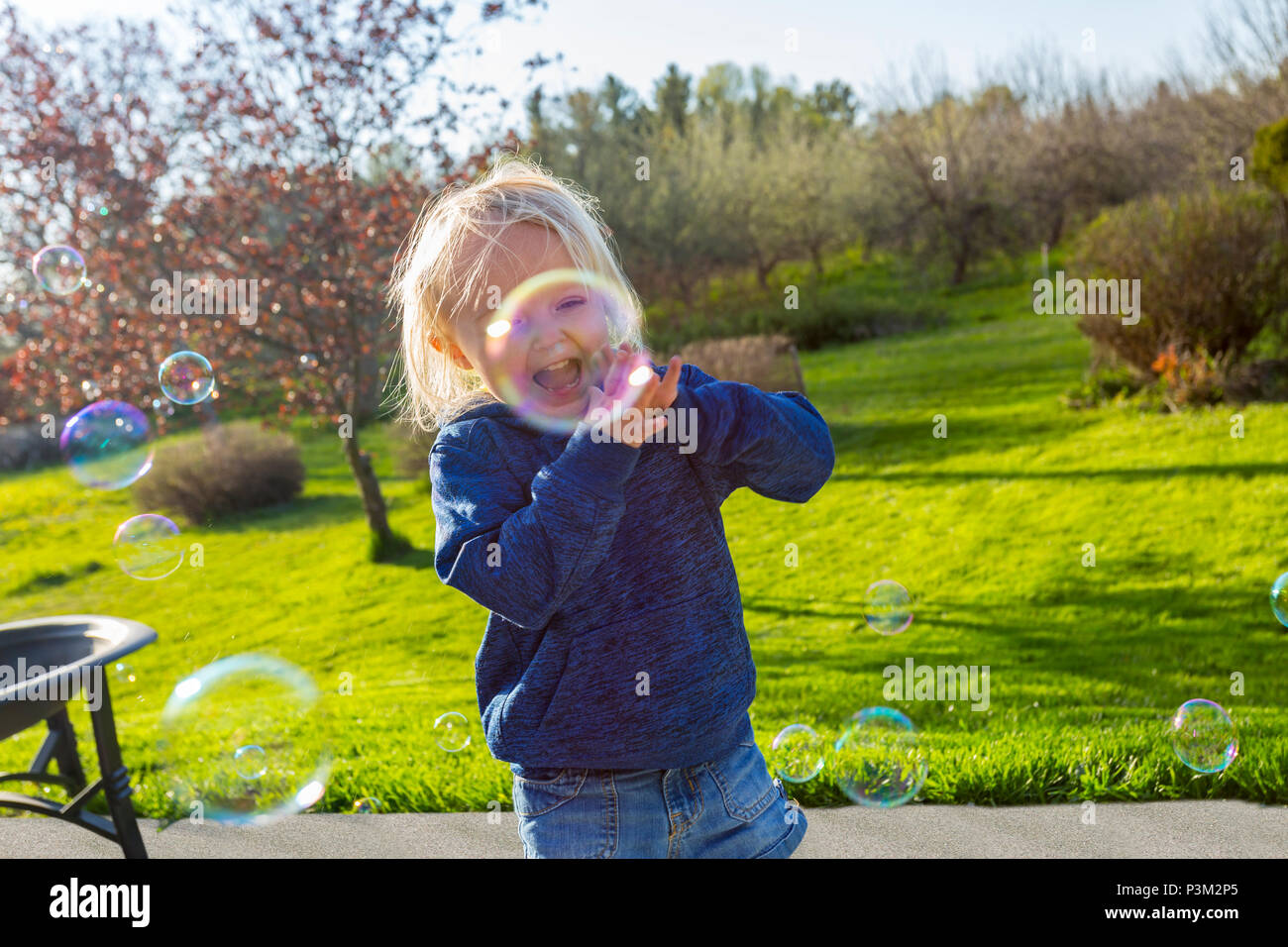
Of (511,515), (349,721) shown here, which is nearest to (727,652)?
(511,515)

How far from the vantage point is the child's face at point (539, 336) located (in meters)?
1.66

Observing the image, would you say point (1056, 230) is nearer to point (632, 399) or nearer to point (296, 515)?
point (296, 515)

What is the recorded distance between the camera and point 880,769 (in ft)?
11.6

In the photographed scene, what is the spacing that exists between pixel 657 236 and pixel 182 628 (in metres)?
16.9

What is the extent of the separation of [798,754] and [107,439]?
672 cm

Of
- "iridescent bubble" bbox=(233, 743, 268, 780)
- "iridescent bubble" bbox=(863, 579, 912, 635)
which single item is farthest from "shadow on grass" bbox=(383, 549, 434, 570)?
"iridescent bubble" bbox=(233, 743, 268, 780)

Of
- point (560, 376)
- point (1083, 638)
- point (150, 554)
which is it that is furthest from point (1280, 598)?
point (150, 554)

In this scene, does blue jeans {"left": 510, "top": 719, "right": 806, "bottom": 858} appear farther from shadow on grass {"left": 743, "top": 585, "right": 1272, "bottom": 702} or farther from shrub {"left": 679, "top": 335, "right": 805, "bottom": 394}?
shrub {"left": 679, "top": 335, "right": 805, "bottom": 394}

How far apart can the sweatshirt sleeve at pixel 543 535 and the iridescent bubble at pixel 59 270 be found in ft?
29.6

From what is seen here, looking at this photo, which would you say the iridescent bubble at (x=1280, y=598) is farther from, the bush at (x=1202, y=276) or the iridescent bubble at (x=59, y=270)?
the iridescent bubble at (x=59, y=270)

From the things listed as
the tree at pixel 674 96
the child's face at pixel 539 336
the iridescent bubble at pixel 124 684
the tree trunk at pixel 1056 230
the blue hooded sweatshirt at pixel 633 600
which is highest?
the tree at pixel 674 96

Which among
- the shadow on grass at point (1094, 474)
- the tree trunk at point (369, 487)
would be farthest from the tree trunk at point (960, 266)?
the tree trunk at point (369, 487)

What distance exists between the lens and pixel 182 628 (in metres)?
9.80
